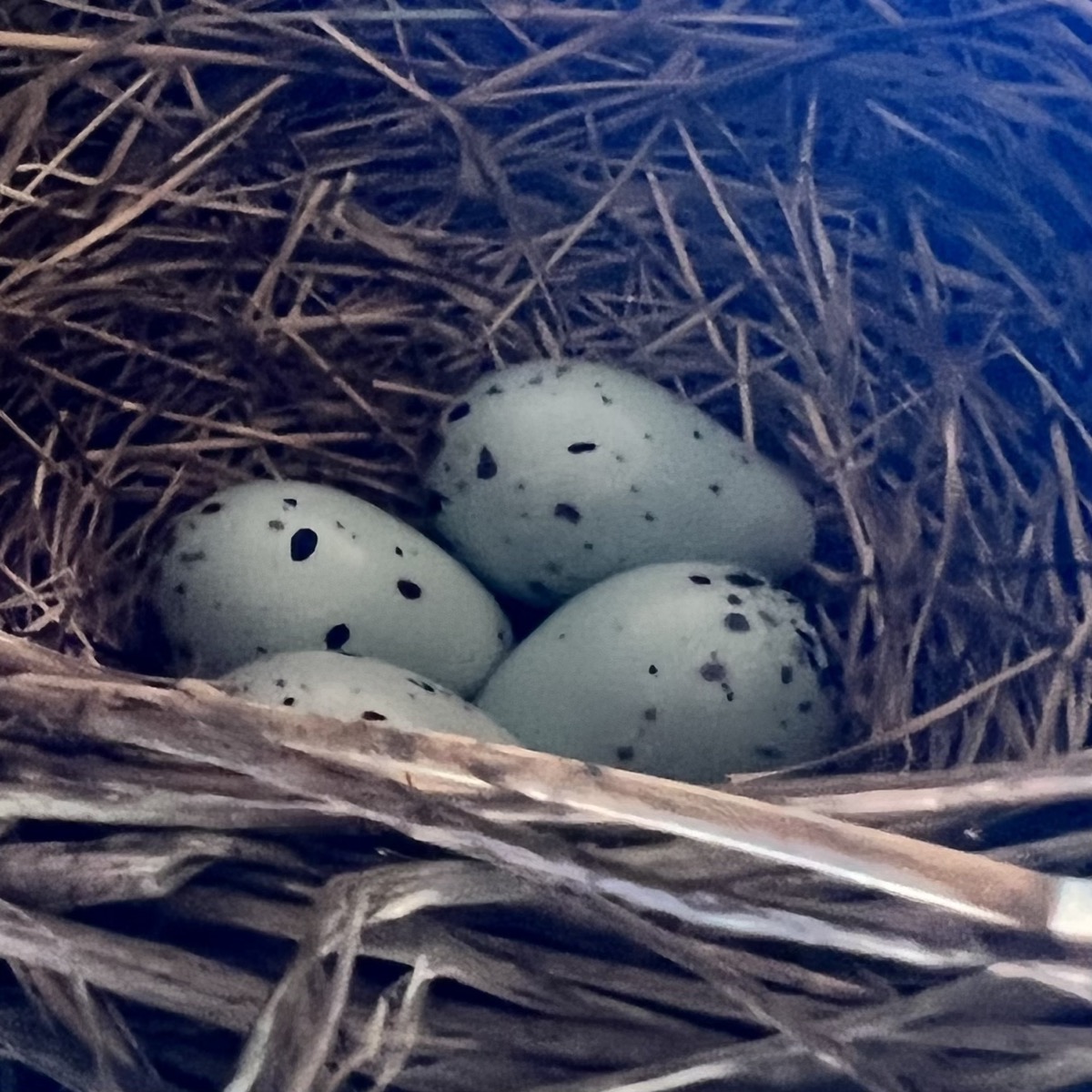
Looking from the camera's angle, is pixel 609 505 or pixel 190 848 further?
pixel 609 505

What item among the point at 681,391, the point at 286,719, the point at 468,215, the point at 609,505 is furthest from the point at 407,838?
the point at 468,215

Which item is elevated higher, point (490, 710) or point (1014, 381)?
point (1014, 381)

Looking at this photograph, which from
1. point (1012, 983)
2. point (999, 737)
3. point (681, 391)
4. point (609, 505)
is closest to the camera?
point (1012, 983)

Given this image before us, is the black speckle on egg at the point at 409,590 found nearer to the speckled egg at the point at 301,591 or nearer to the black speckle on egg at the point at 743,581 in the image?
the speckled egg at the point at 301,591

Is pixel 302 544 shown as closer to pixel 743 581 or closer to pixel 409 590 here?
pixel 409 590

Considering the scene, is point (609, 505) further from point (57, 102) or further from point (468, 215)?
point (57, 102)

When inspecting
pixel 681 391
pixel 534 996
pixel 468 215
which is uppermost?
pixel 468 215

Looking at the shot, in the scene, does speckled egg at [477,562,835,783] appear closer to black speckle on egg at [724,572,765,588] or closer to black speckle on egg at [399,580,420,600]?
black speckle on egg at [724,572,765,588]
